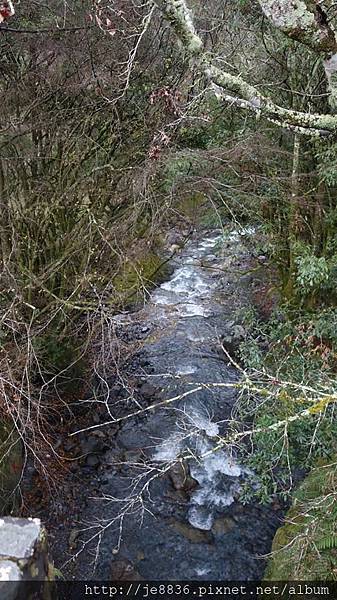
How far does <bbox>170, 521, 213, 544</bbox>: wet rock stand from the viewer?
6078 mm

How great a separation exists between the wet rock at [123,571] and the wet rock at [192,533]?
79 cm

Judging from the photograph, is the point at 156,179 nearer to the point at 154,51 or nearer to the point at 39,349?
the point at 154,51

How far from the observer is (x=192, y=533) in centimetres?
618

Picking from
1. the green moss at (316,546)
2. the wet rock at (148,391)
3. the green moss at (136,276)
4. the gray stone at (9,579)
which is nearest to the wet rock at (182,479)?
the wet rock at (148,391)

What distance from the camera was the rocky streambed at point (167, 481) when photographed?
5.77 metres

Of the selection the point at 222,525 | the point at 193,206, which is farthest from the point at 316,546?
the point at 193,206

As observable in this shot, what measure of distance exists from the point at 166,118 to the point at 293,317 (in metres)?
3.61

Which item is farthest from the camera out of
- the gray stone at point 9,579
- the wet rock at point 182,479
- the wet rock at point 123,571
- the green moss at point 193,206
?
the green moss at point 193,206

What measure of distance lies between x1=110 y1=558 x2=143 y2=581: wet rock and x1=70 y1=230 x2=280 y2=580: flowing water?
16 mm

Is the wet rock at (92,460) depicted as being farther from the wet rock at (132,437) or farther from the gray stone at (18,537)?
the gray stone at (18,537)

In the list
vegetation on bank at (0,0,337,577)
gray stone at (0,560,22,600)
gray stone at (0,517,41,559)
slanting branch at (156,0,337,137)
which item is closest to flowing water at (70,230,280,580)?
vegetation on bank at (0,0,337,577)

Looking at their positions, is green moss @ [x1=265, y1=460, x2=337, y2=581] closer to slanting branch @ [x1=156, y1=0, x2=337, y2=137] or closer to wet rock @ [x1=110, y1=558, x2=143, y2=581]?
wet rock @ [x1=110, y1=558, x2=143, y2=581]

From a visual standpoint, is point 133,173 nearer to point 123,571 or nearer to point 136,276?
point 136,276

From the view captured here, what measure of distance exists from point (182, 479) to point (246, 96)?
212 inches
